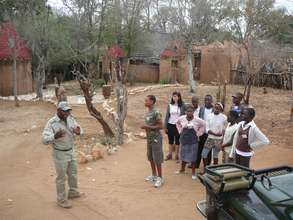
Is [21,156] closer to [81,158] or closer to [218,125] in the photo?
[81,158]

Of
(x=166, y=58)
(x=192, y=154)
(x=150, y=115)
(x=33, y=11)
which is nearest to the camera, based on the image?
(x=150, y=115)

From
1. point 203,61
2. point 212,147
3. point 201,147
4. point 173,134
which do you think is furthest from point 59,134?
point 203,61

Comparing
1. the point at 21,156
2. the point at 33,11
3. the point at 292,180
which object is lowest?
→ the point at 21,156

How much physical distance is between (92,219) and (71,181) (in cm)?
80

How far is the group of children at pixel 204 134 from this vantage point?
6.03 m

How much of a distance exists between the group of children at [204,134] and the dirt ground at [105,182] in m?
0.45

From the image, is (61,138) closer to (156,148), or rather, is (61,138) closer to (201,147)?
(156,148)

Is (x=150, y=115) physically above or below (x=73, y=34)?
below

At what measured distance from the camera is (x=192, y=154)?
734 centimetres

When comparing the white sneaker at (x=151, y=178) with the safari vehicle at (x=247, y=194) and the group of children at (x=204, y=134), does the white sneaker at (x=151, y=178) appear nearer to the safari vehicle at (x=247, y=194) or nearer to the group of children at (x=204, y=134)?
the group of children at (x=204, y=134)

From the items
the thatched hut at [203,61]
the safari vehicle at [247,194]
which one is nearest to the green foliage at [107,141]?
the safari vehicle at [247,194]

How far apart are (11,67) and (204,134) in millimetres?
18668

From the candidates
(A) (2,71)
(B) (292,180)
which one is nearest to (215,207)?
(B) (292,180)

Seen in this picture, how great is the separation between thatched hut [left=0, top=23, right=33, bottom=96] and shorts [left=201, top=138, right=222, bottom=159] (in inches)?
624
